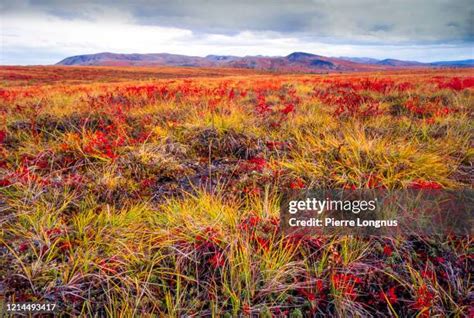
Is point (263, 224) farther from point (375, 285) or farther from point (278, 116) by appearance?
point (278, 116)

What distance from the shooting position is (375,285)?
220 centimetres

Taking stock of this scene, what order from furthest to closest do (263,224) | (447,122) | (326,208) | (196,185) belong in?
(447,122) → (196,185) → (326,208) → (263,224)

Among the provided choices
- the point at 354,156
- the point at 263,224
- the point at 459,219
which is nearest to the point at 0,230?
the point at 263,224

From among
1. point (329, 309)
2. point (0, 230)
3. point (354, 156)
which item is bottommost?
point (329, 309)

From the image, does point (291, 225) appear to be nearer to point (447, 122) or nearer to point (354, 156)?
point (354, 156)

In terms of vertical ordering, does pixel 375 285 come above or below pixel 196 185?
below

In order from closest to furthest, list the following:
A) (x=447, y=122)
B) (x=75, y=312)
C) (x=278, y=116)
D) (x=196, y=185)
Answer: (x=75, y=312)
(x=196, y=185)
(x=447, y=122)
(x=278, y=116)

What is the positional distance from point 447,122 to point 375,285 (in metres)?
4.52

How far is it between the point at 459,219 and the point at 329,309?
1650 mm

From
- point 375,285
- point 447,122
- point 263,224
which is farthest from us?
point 447,122

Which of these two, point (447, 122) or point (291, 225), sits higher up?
point (447, 122)

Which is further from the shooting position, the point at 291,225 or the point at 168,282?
the point at 291,225

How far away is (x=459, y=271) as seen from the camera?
7.38 ft

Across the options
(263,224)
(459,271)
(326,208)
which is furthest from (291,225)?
(459,271)
